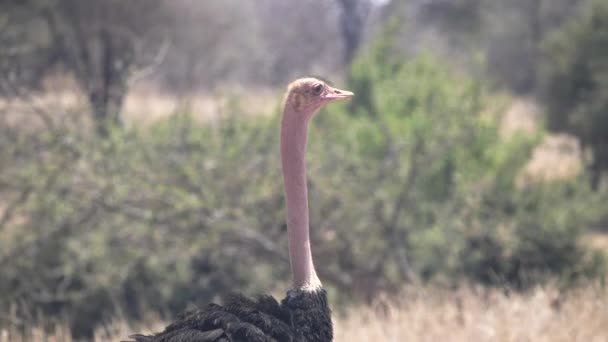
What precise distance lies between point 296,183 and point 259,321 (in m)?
0.58

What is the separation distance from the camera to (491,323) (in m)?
5.43

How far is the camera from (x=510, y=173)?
9.38 meters

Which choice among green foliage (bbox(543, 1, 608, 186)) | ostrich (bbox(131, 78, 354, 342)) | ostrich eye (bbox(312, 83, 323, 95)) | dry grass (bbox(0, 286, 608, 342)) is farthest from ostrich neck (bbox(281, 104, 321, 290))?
green foliage (bbox(543, 1, 608, 186))

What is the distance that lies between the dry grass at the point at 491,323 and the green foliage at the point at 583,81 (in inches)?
260

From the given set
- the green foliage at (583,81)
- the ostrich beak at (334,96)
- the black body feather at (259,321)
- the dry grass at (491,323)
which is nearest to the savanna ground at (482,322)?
the dry grass at (491,323)

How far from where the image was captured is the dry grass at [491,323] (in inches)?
210

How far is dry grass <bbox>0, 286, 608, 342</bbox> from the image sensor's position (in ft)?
17.5

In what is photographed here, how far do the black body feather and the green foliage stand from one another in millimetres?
9636

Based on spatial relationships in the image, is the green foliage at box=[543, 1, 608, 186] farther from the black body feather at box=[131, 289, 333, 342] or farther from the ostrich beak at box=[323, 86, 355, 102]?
the black body feather at box=[131, 289, 333, 342]

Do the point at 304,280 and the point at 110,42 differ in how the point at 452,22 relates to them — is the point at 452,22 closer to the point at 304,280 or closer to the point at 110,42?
the point at 110,42

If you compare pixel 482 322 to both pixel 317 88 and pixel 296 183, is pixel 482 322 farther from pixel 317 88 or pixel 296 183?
pixel 317 88

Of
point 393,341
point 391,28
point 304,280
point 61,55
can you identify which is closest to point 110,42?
point 61,55

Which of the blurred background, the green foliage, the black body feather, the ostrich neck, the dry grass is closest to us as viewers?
the black body feather

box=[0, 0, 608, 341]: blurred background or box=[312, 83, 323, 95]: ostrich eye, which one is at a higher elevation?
box=[0, 0, 608, 341]: blurred background
